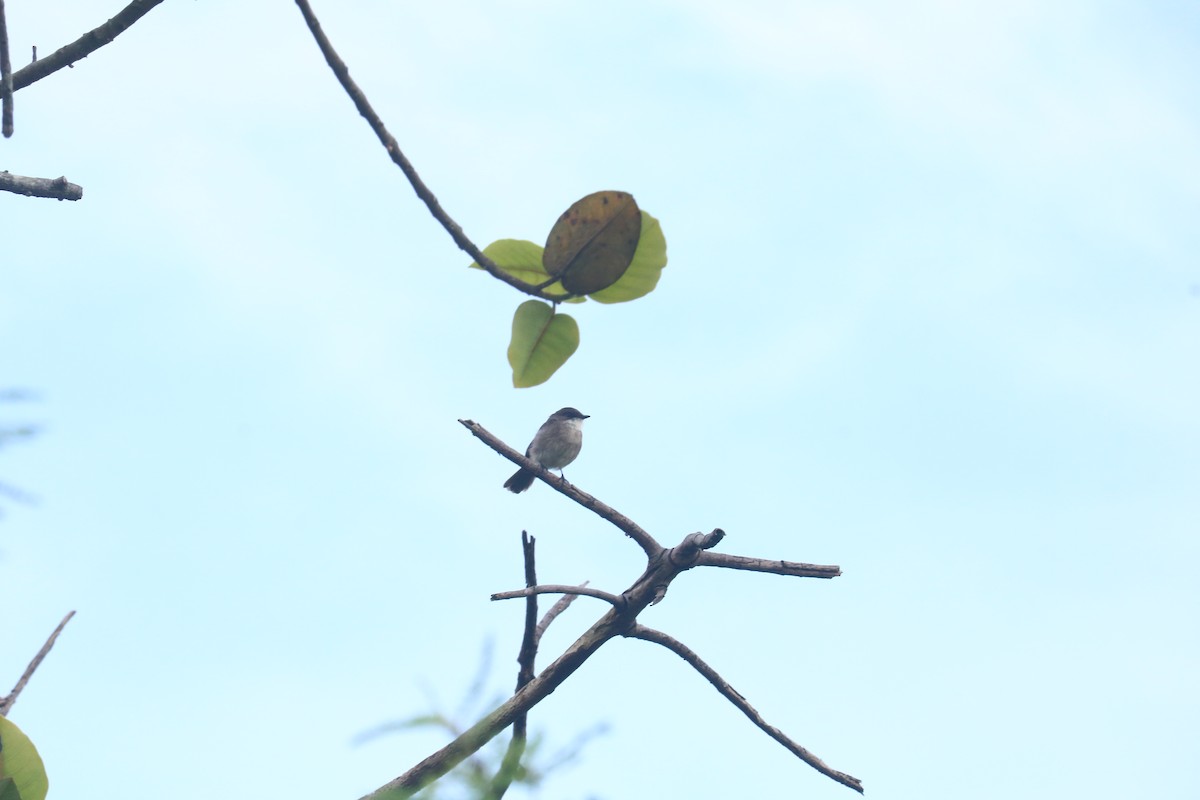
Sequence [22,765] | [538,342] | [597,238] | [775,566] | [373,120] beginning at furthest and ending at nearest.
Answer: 1. [775,566]
2. [22,765]
3. [538,342]
4. [597,238]
5. [373,120]

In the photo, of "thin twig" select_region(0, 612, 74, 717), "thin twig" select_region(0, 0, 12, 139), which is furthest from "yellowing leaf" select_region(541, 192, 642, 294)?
"thin twig" select_region(0, 612, 74, 717)

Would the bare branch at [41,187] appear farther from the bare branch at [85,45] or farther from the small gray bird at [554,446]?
the small gray bird at [554,446]

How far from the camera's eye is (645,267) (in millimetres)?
1738

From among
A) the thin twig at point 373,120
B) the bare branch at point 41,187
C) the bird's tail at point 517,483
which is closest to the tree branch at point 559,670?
the thin twig at point 373,120

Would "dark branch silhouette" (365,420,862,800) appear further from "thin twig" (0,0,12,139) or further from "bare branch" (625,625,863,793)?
"thin twig" (0,0,12,139)

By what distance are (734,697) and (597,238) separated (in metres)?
1.99

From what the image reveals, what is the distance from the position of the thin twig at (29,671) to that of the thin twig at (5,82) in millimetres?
2625

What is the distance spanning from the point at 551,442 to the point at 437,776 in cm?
1295

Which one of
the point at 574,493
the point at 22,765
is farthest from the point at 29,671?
the point at 574,493

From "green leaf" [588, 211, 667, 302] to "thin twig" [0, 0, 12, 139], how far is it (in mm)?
962

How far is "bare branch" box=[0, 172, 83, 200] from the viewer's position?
2506mm

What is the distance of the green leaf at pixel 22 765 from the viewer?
222cm

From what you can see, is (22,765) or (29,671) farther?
(29,671)

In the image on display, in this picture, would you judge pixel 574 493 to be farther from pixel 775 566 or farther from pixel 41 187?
pixel 41 187
